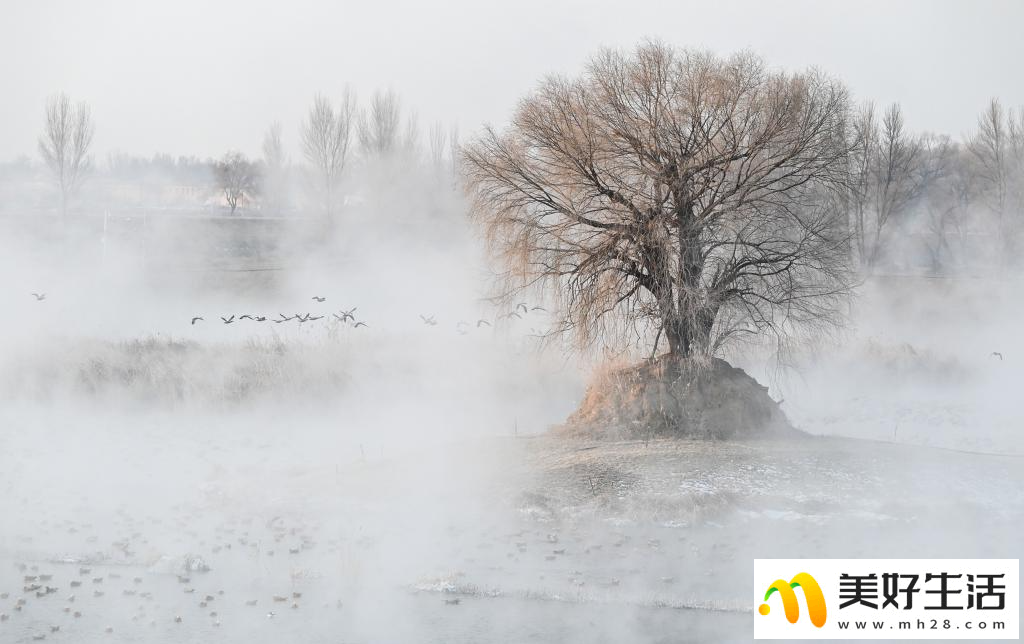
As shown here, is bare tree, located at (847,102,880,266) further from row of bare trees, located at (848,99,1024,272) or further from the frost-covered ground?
the frost-covered ground

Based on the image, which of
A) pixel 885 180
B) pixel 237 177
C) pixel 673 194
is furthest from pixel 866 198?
pixel 237 177

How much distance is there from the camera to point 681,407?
18.2 metres

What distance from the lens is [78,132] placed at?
49.1m

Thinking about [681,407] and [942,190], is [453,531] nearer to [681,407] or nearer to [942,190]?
[681,407]

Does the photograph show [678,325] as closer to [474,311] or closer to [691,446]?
[691,446]

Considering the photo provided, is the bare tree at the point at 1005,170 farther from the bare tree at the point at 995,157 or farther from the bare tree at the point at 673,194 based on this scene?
the bare tree at the point at 673,194

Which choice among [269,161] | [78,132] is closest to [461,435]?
[78,132]

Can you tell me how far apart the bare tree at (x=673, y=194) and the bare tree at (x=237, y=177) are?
5646 centimetres

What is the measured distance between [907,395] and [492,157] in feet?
42.5

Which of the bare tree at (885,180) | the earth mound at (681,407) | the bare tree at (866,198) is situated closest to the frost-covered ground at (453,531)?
the earth mound at (681,407)

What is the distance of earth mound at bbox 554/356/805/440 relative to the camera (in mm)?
18109

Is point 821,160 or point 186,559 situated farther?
point 821,160

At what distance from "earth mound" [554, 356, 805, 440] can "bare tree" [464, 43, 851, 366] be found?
1.48 ft

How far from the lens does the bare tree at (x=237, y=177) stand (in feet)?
238
